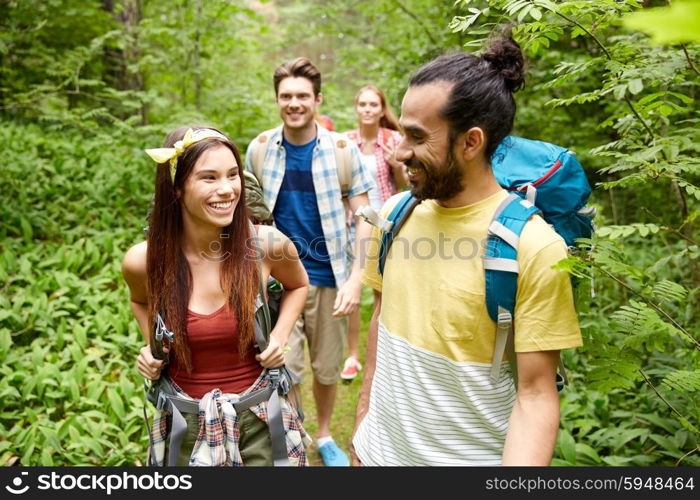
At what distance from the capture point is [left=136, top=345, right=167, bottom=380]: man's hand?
250 centimetres

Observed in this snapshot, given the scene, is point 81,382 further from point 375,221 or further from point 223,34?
point 223,34

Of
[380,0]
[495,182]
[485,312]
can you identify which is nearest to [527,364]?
[485,312]

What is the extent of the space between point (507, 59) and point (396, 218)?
2.31 ft

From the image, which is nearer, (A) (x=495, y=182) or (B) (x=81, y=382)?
(A) (x=495, y=182)

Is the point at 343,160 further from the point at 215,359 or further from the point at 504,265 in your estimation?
the point at 504,265

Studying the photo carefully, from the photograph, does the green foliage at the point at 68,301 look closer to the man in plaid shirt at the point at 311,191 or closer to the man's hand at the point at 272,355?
the man in plaid shirt at the point at 311,191

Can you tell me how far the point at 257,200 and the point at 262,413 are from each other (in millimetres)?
1240

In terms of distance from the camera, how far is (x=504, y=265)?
5.58 ft

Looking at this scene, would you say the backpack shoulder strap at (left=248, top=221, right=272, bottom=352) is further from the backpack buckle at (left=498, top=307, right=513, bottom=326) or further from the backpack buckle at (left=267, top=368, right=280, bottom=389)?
the backpack buckle at (left=498, top=307, right=513, bottom=326)

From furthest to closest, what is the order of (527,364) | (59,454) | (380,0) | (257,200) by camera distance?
(380,0)
(59,454)
(257,200)
(527,364)

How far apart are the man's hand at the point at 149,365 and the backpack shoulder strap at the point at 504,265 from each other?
1538 millimetres

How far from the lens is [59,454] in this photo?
409 cm

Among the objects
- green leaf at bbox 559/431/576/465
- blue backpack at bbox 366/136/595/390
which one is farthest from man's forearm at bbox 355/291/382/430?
green leaf at bbox 559/431/576/465

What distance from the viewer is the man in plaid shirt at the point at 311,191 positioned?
13.3ft
